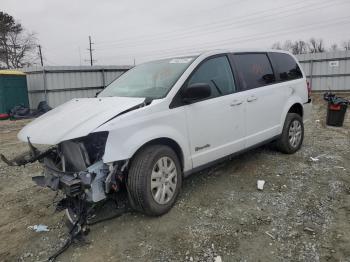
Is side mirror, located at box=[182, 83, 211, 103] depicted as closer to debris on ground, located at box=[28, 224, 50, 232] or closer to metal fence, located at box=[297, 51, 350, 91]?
debris on ground, located at box=[28, 224, 50, 232]

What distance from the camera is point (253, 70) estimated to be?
16.3ft

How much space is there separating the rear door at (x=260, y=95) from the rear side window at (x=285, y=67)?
0.17 m

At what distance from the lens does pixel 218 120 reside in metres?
4.20

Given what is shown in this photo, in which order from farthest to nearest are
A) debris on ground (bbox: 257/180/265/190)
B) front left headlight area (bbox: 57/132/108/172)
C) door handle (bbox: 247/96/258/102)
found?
door handle (bbox: 247/96/258/102) → debris on ground (bbox: 257/180/265/190) → front left headlight area (bbox: 57/132/108/172)

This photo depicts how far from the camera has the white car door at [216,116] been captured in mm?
3953

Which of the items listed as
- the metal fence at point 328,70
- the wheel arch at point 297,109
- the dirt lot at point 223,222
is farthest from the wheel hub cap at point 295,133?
the metal fence at point 328,70

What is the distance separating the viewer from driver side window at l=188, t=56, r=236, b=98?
4113mm

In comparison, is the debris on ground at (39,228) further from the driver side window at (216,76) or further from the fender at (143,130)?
the driver side window at (216,76)

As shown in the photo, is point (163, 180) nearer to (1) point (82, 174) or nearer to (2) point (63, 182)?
(1) point (82, 174)

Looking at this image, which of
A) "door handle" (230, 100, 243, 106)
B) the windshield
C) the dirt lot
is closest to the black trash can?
the dirt lot

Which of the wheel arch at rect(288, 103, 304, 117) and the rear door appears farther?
the wheel arch at rect(288, 103, 304, 117)

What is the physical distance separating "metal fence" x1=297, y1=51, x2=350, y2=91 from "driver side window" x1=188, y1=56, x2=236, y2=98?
14868mm

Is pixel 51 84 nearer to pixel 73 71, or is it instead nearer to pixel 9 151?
pixel 73 71

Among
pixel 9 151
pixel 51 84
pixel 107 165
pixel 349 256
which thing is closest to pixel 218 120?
pixel 107 165
